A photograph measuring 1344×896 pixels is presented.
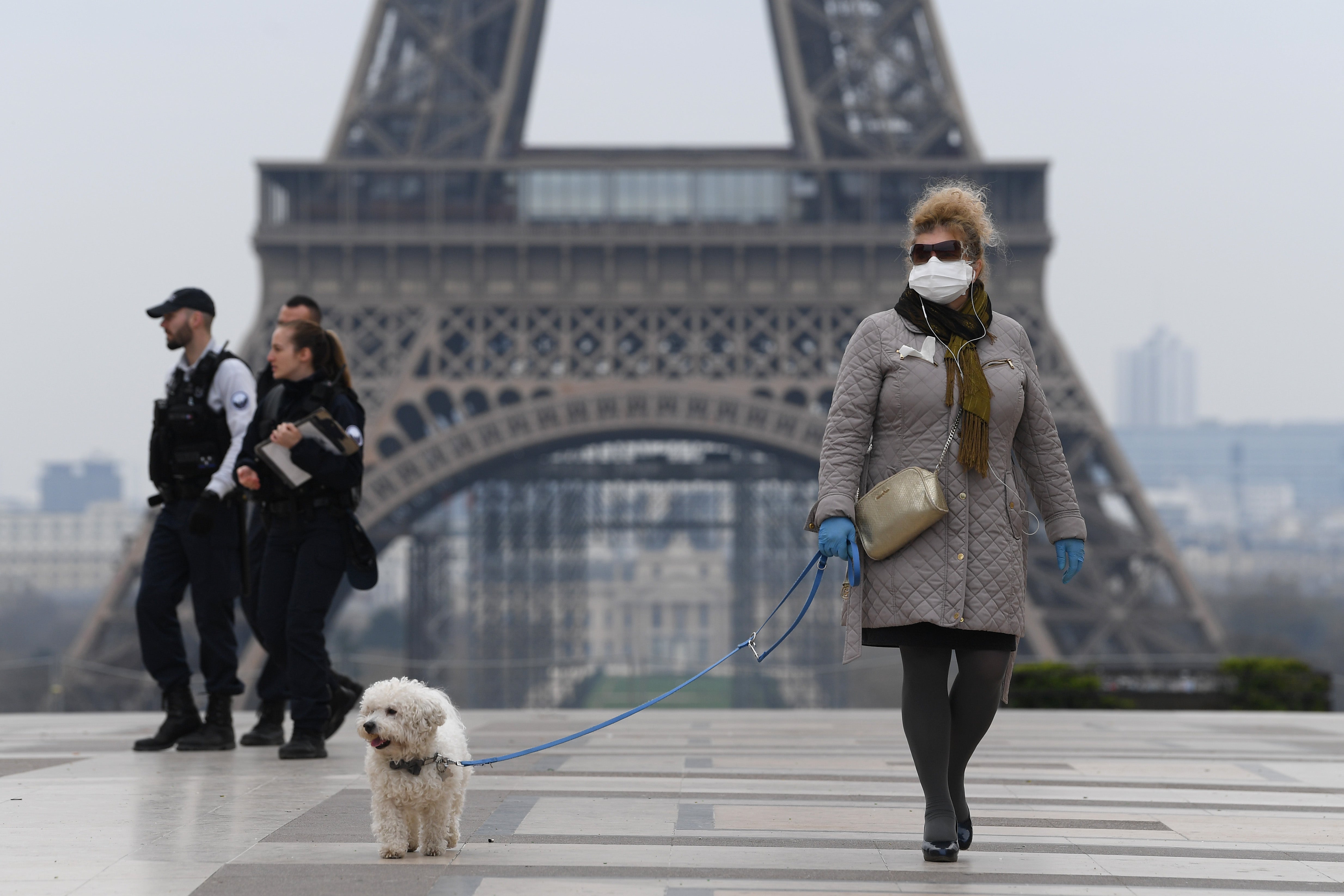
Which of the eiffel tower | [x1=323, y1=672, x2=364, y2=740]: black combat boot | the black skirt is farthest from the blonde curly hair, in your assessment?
the eiffel tower

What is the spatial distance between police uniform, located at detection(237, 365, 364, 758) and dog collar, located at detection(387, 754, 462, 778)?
2604 mm

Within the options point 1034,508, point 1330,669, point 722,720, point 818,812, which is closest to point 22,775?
point 818,812

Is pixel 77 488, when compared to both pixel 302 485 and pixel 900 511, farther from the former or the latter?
pixel 900 511

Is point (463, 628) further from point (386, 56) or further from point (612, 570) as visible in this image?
point (612, 570)

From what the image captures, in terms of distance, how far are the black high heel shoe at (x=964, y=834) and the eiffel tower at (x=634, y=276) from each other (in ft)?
79.4


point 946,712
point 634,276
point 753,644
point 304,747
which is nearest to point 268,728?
point 304,747

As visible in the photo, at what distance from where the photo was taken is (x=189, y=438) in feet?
25.0

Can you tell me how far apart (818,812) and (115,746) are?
424 centimetres

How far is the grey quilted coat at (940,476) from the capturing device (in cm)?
465

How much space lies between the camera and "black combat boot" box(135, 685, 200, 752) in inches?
302

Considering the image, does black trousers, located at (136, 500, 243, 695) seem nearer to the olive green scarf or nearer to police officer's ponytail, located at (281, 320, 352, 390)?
police officer's ponytail, located at (281, 320, 352, 390)

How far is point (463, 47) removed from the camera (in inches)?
1339

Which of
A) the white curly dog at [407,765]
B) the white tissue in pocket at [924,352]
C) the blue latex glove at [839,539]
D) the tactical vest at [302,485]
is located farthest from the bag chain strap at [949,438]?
the tactical vest at [302,485]

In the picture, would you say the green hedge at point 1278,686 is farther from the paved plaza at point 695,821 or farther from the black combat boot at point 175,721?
the black combat boot at point 175,721
